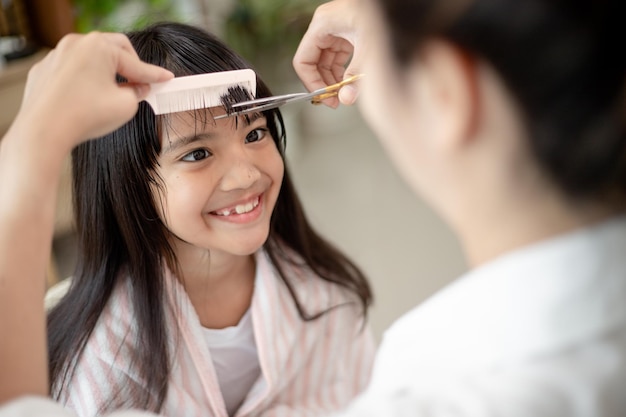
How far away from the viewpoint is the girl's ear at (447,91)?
509 mm

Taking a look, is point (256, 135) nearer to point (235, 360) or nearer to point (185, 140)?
point (185, 140)

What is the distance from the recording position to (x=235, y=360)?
46.5 inches

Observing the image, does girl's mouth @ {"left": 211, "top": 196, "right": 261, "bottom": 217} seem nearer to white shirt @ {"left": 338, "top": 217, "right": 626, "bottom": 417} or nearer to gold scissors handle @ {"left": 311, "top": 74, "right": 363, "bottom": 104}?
gold scissors handle @ {"left": 311, "top": 74, "right": 363, "bottom": 104}

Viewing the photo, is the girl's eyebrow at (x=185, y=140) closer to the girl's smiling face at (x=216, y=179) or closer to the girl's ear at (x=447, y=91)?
the girl's smiling face at (x=216, y=179)

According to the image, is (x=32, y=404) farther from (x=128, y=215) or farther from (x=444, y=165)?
(x=128, y=215)

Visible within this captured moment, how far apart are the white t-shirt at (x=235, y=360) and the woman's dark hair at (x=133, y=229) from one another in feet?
0.33

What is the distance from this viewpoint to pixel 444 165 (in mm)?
555

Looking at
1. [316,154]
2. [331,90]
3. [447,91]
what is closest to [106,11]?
[316,154]

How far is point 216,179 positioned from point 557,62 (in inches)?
24.3

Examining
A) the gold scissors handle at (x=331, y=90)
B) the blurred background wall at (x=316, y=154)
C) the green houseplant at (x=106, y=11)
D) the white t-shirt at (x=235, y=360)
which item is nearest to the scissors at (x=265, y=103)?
the gold scissors handle at (x=331, y=90)

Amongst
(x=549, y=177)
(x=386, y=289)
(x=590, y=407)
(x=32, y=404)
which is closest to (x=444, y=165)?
(x=549, y=177)

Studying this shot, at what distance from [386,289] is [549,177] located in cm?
169

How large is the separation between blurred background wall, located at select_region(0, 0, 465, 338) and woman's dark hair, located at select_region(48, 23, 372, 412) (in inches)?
32.8

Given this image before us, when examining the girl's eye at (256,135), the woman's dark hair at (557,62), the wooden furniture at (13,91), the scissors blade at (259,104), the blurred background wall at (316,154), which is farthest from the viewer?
the blurred background wall at (316,154)
